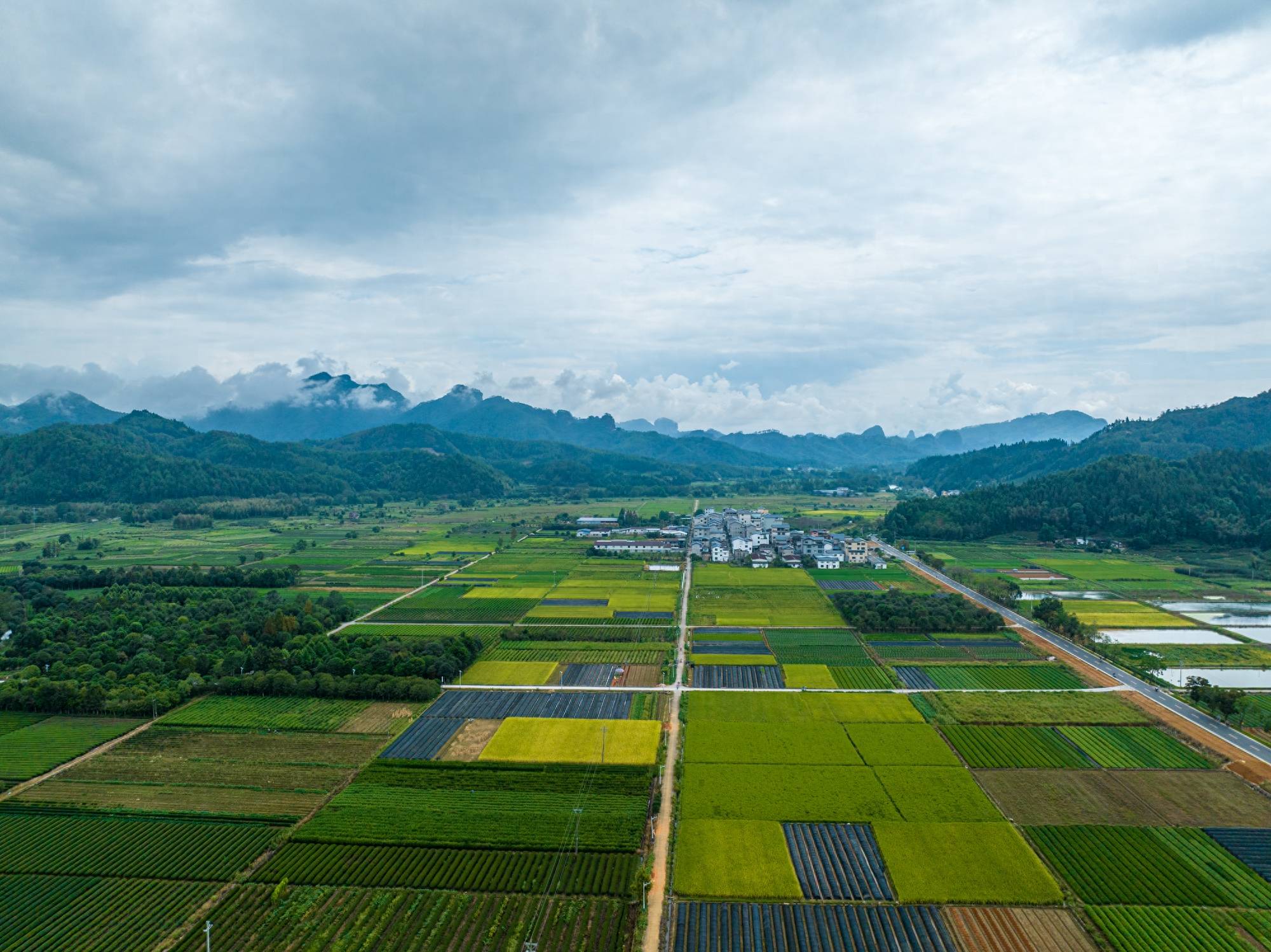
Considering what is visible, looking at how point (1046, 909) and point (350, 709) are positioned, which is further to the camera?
point (350, 709)

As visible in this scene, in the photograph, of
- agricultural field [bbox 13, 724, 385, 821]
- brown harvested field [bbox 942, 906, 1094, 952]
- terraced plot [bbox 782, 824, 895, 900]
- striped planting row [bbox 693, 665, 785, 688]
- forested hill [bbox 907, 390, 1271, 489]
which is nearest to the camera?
brown harvested field [bbox 942, 906, 1094, 952]

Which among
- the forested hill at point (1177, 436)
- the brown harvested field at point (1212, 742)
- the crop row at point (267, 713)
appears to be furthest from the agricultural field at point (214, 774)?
the forested hill at point (1177, 436)

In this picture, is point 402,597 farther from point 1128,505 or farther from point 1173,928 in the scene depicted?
point 1128,505

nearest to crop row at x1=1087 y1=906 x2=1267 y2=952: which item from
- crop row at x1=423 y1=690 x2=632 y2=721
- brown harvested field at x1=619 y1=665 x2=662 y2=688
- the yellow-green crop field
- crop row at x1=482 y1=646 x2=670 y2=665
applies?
the yellow-green crop field

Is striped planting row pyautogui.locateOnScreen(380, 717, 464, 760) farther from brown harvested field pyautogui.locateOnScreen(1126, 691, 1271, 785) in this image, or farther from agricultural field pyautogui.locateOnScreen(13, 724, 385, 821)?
brown harvested field pyautogui.locateOnScreen(1126, 691, 1271, 785)

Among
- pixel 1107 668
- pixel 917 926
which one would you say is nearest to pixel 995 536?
pixel 1107 668

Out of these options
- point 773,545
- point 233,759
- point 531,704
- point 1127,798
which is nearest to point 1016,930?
point 1127,798

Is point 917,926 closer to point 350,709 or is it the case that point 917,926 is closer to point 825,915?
point 825,915
